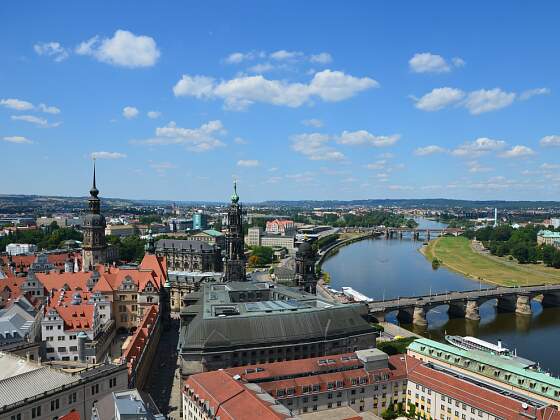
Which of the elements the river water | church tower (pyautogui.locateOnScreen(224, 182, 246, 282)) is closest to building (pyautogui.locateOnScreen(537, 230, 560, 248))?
the river water

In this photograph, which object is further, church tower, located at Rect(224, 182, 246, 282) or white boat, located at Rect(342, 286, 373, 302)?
white boat, located at Rect(342, 286, 373, 302)

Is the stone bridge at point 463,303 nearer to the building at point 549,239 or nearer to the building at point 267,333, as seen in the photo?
the building at point 267,333

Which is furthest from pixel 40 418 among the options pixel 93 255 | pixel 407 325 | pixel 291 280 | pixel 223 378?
pixel 407 325

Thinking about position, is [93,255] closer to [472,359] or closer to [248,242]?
[472,359]

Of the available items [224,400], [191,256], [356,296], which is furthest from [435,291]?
[224,400]

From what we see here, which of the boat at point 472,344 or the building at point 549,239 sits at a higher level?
the building at point 549,239

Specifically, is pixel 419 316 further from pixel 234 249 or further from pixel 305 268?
pixel 234 249

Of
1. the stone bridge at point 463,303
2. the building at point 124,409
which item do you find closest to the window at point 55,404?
the building at point 124,409

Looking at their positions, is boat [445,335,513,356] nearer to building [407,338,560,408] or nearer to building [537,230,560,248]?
building [407,338,560,408]
